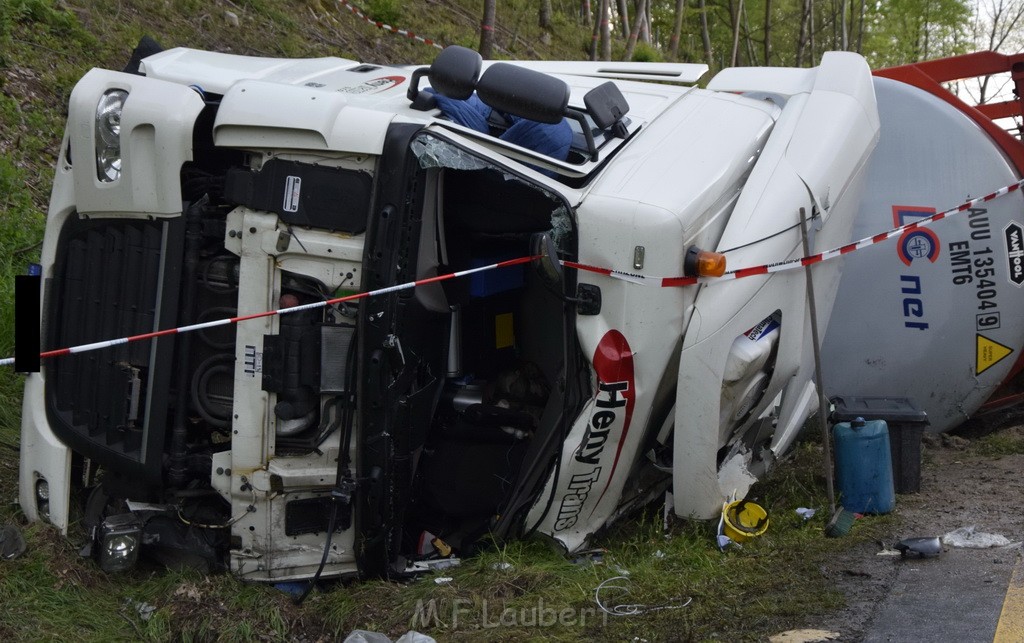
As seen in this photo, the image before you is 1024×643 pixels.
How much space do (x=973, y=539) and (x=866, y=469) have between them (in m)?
0.53

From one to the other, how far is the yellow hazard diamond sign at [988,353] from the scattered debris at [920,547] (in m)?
1.97

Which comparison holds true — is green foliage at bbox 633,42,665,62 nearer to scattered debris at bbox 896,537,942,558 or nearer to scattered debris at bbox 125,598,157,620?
scattered debris at bbox 896,537,942,558

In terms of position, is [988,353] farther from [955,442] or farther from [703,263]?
[703,263]

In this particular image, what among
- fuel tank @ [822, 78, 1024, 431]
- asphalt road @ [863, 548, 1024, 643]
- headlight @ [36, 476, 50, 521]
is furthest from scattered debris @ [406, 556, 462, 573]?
fuel tank @ [822, 78, 1024, 431]

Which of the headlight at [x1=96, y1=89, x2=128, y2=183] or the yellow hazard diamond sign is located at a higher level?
the headlight at [x1=96, y1=89, x2=128, y2=183]

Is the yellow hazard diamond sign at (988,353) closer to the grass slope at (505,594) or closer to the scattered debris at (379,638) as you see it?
the grass slope at (505,594)

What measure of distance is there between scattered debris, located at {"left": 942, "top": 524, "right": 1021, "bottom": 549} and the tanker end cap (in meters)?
1.39

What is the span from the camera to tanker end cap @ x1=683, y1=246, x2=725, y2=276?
371 cm

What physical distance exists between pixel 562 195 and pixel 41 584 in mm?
2321

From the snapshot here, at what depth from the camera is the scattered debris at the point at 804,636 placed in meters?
3.25

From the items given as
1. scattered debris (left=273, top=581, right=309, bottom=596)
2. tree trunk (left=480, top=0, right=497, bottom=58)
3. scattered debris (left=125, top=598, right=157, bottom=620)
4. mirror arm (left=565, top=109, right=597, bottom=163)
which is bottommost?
scattered debris (left=125, top=598, right=157, bottom=620)

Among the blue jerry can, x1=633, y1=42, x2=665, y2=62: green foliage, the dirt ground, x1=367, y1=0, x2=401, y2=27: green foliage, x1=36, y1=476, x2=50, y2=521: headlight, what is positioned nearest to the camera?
the dirt ground

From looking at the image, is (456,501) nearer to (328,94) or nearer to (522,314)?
(522,314)

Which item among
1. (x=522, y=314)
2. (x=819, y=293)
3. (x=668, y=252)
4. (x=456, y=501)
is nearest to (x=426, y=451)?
(x=456, y=501)
